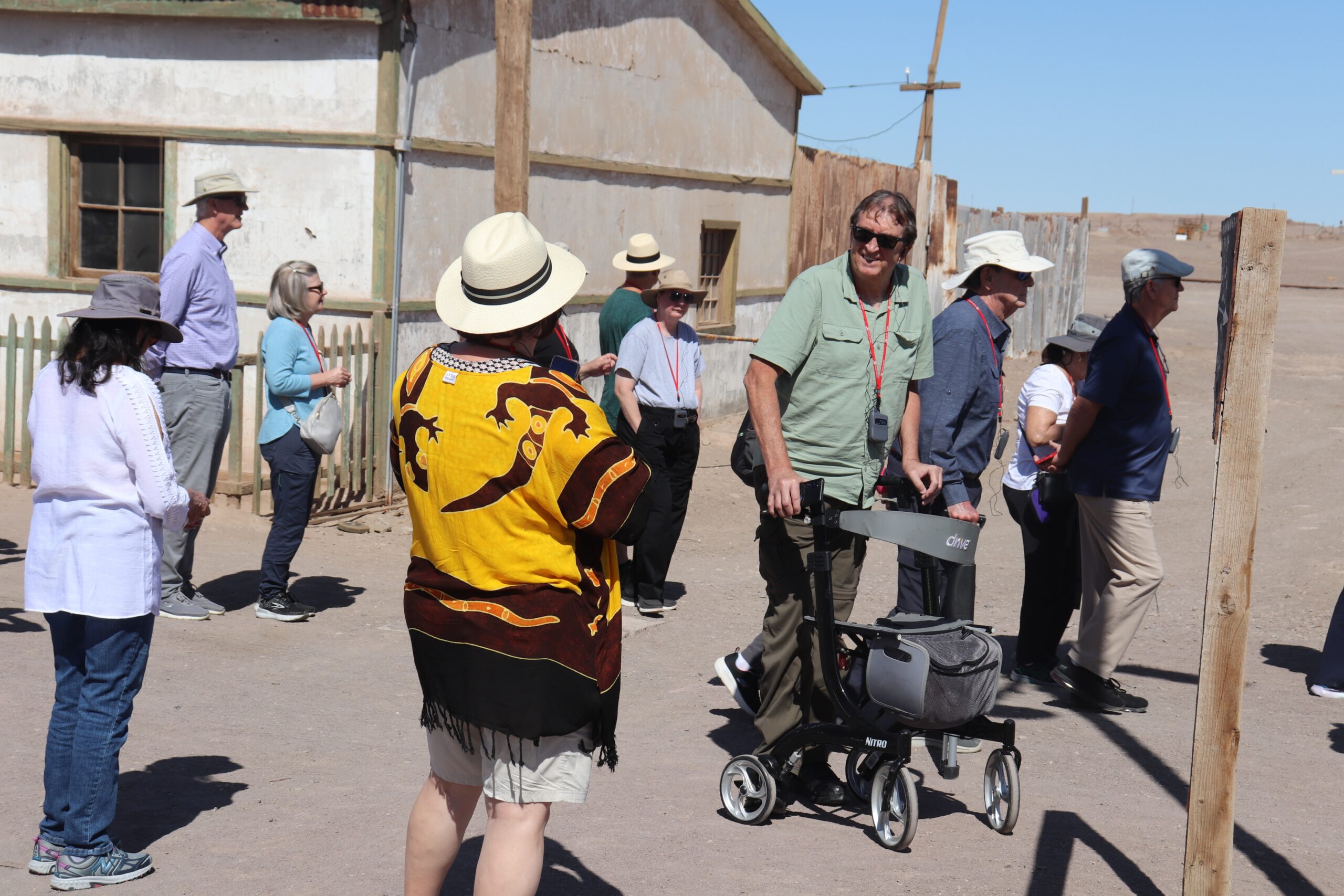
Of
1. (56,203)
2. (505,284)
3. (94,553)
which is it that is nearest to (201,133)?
(56,203)

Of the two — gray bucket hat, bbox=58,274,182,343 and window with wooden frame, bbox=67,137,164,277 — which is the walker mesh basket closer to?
gray bucket hat, bbox=58,274,182,343

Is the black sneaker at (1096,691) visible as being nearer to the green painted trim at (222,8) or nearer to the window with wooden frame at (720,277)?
the green painted trim at (222,8)

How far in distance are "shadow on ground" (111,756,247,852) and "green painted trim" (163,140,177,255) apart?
637 centimetres

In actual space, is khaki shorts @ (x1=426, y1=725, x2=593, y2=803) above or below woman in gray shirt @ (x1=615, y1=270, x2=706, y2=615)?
below

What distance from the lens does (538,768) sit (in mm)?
3131

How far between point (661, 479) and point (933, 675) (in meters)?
3.66

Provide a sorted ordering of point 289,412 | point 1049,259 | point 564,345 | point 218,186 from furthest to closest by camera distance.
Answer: point 1049,259
point 564,345
point 289,412
point 218,186

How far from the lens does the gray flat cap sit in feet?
19.3

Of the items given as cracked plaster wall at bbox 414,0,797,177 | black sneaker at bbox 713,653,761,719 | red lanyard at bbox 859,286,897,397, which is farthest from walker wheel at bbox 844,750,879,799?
cracked plaster wall at bbox 414,0,797,177

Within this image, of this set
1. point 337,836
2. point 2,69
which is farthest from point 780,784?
point 2,69

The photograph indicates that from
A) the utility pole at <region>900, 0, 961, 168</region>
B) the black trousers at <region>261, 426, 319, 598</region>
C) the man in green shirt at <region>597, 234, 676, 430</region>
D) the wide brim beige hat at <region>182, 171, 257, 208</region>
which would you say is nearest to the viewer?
the wide brim beige hat at <region>182, 171, 257, 208</region>

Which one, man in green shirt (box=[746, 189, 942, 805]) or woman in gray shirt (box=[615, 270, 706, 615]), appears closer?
man in green shirt (box=[746, 189, 942, 805])

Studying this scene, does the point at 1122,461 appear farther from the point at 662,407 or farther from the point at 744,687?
the point at 662,407

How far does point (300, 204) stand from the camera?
10.2 meters
